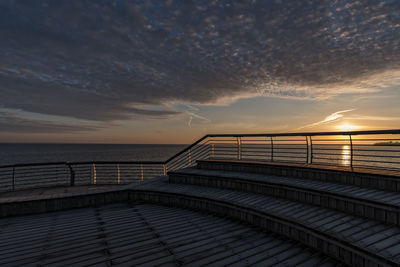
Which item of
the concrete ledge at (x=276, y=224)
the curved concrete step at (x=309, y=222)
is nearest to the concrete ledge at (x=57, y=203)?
the concrete ledge at (x=276, y=224)

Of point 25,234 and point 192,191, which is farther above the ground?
point 192,191

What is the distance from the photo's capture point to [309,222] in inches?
173

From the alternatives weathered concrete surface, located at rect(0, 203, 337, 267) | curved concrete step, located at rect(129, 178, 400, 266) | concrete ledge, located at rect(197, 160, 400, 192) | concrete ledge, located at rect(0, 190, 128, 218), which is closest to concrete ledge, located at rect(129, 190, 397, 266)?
curved concrete step, located at rect(129, 178, 400, 266)

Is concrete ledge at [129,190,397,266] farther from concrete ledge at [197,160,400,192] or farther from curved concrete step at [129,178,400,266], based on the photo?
concrete ledge at [197,160,400,192]

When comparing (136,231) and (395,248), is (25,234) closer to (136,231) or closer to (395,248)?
(136,231)

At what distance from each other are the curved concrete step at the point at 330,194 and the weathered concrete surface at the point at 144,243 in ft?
4.75

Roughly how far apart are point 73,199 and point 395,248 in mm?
8013

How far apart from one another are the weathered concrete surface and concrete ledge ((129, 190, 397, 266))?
0.60 ft

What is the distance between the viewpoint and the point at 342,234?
3807 mm

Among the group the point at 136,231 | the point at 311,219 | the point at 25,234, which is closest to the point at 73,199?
the point at 25,234

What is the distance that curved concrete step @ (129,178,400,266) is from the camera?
3392 mm

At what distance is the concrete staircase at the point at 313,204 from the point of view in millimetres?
3629

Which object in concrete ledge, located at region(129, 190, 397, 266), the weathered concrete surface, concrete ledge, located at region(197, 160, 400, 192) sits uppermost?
concrete ledge, located at region(197, 160, 400, 192)

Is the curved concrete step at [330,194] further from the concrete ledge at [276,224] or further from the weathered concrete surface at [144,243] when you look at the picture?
the weathered concrete surface at [144,243]
